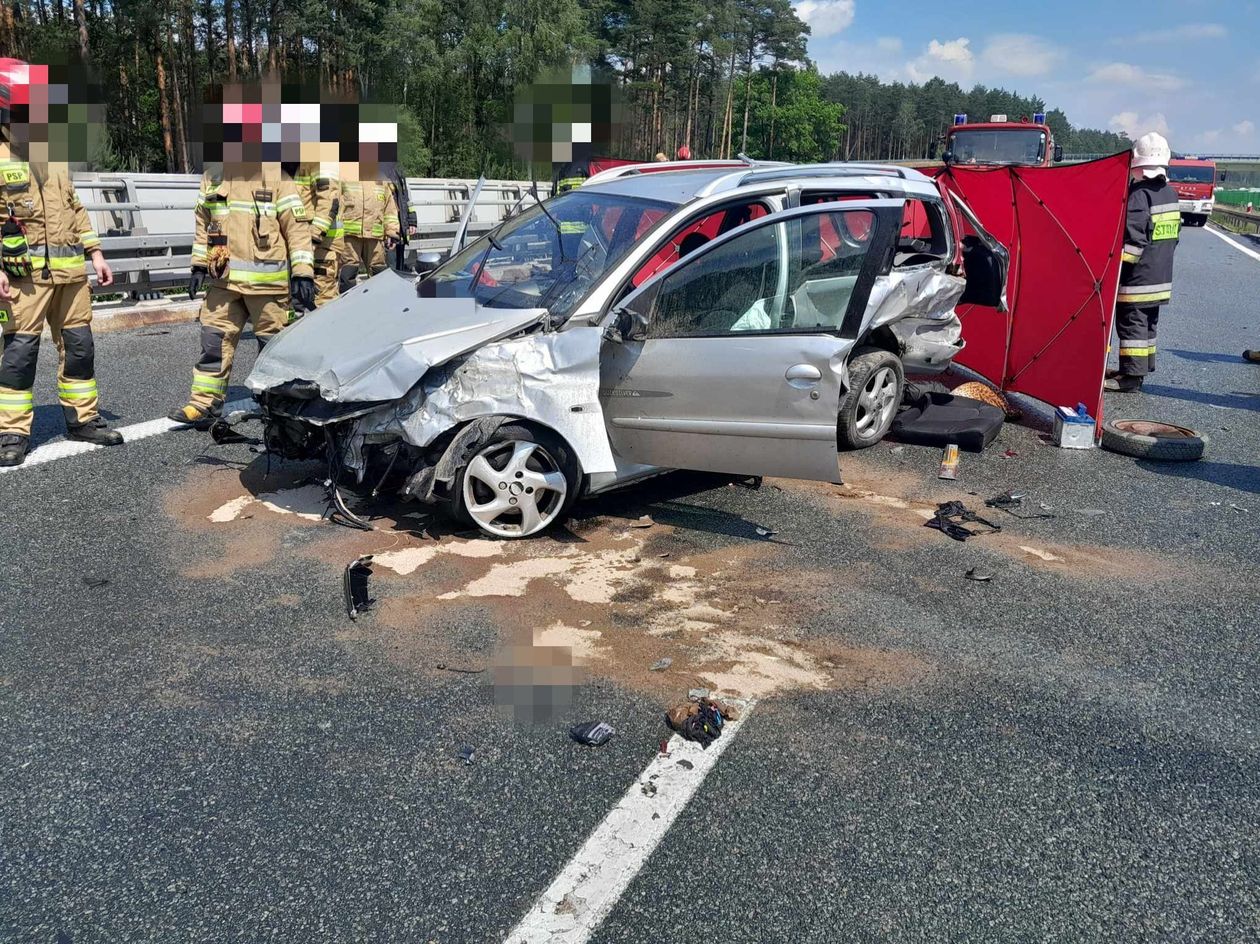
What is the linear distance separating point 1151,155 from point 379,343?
680 cm

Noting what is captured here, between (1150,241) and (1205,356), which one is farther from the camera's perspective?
(1205,356)

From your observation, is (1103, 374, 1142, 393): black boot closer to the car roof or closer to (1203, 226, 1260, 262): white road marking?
the car roof

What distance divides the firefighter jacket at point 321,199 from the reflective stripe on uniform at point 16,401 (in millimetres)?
2194

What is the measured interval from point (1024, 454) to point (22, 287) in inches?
254

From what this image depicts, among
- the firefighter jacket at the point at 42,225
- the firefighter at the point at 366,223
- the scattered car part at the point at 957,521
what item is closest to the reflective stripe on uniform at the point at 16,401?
the firefighter jacket at the point at 42,225

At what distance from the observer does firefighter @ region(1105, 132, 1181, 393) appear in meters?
8.02

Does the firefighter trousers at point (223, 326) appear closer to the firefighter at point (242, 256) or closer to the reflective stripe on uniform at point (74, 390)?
the firefighter at point (242, 256)

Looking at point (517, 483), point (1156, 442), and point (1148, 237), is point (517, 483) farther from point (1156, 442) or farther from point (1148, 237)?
point (1148, 237)

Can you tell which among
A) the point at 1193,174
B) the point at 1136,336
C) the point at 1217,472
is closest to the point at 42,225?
the point at 1217,472

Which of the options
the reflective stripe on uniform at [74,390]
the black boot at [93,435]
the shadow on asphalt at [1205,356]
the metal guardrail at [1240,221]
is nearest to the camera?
the reflective stripe on uniform at [74,390]

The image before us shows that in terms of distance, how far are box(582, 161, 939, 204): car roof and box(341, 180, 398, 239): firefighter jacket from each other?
4.38 meters

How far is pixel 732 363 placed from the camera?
4758 millimetres

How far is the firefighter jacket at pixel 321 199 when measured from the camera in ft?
23.7

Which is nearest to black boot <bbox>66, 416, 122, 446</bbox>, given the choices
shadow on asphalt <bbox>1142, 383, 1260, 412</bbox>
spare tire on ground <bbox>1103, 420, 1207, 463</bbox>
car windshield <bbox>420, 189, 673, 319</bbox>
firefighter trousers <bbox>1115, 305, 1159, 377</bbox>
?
car windshield <bbox>420, 189, 673, 319</bbox>
